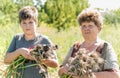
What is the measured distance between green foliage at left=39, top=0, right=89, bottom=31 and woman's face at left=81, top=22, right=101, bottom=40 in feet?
80.9

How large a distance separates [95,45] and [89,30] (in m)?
0.12

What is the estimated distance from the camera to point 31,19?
363cm

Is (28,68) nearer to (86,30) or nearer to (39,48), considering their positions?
(39,48)

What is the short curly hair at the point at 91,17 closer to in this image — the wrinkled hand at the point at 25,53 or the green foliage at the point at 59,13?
the wrinkled hand at the point at 25,53

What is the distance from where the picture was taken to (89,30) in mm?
3207

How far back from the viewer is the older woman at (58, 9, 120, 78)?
3113mm

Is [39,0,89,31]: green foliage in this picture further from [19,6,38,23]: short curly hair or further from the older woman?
the older woman

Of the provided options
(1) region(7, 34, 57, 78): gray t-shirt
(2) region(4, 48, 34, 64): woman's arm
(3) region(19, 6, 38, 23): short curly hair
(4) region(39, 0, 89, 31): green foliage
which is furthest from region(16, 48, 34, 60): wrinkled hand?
(4) region(39, 0, 89, 31): green foliage

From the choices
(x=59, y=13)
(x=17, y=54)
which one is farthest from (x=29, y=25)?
(x=59, y=13)

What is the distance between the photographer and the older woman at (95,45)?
3113 mm

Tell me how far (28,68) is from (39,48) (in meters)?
0.51

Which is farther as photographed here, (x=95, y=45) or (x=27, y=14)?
(x=27, y=14)

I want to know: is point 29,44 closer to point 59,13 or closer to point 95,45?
point 95,45

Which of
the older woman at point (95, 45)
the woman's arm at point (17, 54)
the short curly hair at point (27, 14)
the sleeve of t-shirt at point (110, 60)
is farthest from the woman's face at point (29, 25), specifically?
the sleeve of t-shirt at point (110, 60)
